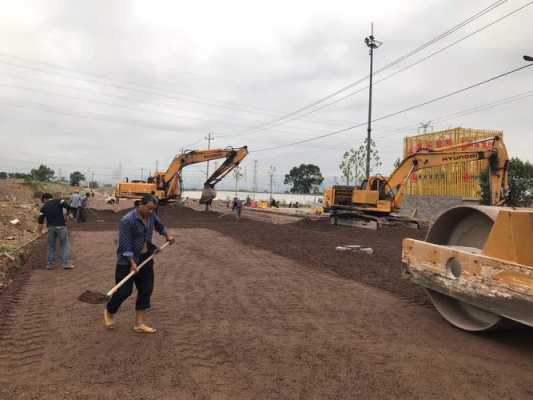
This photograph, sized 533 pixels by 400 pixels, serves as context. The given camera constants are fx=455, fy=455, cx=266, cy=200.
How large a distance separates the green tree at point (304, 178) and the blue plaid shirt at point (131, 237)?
101m

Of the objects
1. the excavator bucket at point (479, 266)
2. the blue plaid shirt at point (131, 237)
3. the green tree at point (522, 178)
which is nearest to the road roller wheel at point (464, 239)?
the excavator bucket at point (479, 266)

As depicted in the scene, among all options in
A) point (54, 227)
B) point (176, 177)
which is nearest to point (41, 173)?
point (176, 177)

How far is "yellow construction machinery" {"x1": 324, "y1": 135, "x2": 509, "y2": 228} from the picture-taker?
1795 cm

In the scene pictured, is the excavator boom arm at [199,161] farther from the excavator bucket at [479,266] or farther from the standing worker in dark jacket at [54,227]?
the excavator bucket at [479,266]

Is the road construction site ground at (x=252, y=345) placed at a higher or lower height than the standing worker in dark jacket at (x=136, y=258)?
lower

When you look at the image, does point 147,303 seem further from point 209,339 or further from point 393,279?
point 393,279

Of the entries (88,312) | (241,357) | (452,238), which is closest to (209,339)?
(241,357)

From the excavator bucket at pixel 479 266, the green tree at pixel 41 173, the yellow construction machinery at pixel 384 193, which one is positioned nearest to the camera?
the excavator bucket at pixel 479 266

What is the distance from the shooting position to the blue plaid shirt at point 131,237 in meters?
4.90

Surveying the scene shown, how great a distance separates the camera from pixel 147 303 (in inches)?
195

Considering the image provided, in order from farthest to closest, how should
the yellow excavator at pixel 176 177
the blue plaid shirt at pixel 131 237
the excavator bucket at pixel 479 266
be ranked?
the yellow excavator at pixel 176 177, the blue plaid shirt at pixel 131 237, the excavator bucket at pixel 479 266

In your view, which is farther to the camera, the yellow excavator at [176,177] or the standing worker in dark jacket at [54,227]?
the yellow excavator at [176,177]

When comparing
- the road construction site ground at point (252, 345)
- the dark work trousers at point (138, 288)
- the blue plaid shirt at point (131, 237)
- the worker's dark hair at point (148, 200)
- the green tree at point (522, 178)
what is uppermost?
the green tree at point (522, 178)

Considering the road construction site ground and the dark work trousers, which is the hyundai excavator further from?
the dark work trousers
